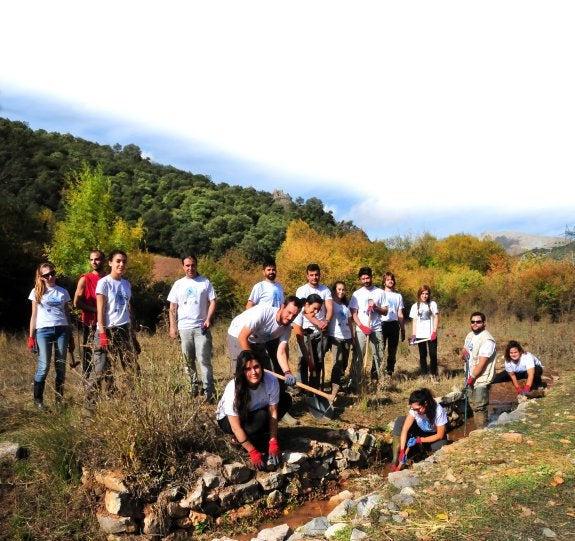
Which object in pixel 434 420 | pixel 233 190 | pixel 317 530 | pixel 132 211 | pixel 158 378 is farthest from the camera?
pixel 233 190

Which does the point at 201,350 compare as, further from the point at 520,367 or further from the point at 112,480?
the point at 520,367

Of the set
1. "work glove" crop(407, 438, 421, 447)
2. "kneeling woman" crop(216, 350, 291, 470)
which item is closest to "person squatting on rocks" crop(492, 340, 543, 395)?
"work glove" crop(407, 438, 421, 447)

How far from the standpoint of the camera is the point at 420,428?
5.20 metres

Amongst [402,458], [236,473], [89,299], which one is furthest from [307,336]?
[89,299]

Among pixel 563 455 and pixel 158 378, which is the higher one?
pixel 158 378

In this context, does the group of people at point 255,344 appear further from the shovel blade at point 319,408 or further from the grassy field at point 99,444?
the shovel blade at point 319,408

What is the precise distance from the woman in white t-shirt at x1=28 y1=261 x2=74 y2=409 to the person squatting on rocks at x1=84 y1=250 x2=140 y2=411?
47 centimetres

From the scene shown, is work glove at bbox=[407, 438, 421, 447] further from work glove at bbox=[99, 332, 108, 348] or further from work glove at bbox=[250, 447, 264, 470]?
work glove at bbox=[99, 332, 108, 348]

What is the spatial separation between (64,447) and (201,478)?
1.28 meters

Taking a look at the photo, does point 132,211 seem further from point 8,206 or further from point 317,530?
point 317,530

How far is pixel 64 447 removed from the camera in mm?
4445

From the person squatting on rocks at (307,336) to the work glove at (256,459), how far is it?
5.45 feet

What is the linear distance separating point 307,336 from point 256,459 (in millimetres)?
2142

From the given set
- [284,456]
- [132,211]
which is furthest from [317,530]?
[132,211]
